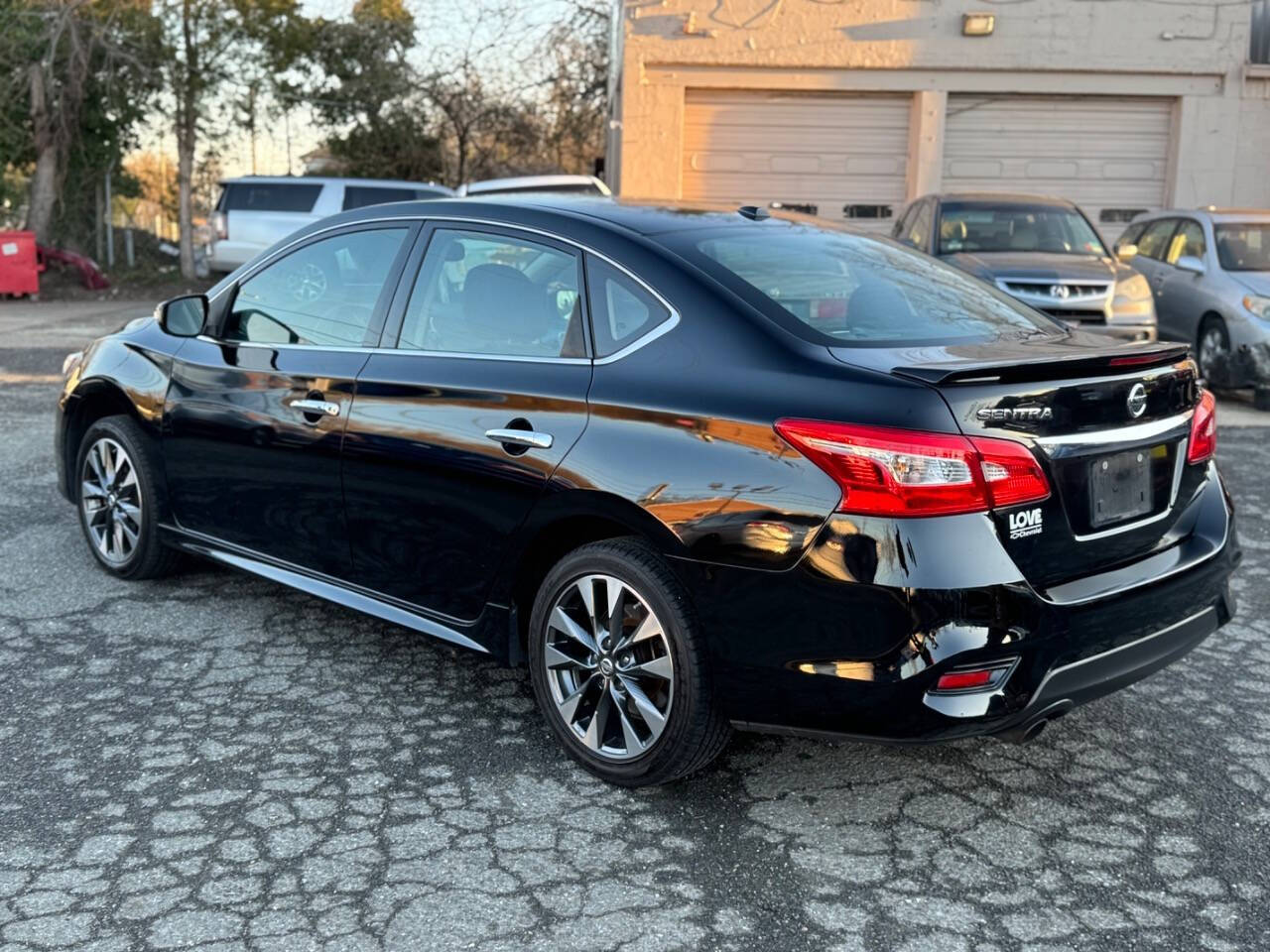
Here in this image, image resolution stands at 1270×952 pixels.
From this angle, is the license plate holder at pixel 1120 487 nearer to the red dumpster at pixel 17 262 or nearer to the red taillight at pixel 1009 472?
the red taillight at pixel 1009 472

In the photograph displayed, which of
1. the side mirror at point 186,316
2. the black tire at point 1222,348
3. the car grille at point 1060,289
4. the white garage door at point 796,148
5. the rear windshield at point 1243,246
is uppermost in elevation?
the white garage door at point 796,148

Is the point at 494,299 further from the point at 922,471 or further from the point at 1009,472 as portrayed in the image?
the point at 1009,472

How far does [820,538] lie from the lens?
9.86ft

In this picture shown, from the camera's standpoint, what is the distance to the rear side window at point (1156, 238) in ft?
40.5

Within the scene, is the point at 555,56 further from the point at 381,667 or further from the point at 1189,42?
the point at 381,667

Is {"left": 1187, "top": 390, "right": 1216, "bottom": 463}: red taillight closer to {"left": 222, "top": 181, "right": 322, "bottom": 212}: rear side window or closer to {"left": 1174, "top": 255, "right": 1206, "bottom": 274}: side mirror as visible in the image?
{"left": 1174, "top": 255, "right": 1206, "bottom": 274}: side mirror

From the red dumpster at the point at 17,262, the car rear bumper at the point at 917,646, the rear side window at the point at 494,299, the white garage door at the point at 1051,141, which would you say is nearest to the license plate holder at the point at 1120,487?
the car rear bumper at the point at 917,646

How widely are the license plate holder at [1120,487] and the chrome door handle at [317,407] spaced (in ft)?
7.62

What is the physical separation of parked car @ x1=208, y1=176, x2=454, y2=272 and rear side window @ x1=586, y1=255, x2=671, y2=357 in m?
15.1

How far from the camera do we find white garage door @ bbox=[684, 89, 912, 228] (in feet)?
57.3

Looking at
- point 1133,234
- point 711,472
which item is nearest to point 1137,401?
point 711,472

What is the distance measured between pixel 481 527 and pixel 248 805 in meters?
0.98

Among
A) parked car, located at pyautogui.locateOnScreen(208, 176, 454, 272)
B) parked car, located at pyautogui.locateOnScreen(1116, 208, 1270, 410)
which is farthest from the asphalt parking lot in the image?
parked car, located at pyautogui.locateOnScreen(208, 176, 454, 272)

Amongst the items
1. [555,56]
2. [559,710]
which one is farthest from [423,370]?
[555,56]
